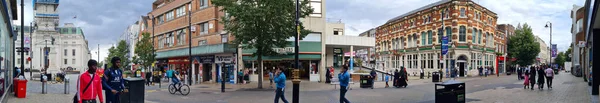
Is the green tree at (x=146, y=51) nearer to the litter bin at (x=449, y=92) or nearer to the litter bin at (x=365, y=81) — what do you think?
the litter bin at (x=365, y=81)

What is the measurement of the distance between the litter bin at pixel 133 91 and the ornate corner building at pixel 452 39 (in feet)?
113

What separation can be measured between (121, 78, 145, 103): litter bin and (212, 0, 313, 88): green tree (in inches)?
431

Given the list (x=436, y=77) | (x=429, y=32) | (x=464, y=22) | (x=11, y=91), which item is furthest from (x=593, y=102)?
(x=429, y=32)

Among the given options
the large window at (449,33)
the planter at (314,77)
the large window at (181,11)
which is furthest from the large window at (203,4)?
the large window at (449,33)

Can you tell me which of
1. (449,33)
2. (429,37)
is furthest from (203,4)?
(429,37)

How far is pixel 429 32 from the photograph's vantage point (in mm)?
53094

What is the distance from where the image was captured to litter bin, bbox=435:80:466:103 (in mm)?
9570

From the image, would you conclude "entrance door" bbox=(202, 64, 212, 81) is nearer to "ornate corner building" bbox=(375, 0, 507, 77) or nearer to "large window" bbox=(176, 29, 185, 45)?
"large window" bbox=(176, 29, 185, 45)

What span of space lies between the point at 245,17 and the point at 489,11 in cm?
3912

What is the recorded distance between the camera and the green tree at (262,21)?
23.7 m

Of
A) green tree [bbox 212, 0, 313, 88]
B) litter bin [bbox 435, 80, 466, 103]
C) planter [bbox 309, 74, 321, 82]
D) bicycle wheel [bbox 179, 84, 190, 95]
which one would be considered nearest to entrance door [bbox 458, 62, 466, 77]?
planter [bbox 309, 74, 321, 82]

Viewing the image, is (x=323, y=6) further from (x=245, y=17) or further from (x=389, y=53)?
(x=389, y=53)

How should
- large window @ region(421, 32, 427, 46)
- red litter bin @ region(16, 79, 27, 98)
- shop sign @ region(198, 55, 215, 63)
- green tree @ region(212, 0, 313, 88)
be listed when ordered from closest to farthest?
red litter bin @ region(16, 79, 27, 98)
green tree @ region(212, 0, 313, 88)
shop sign @ region(198, 55, 215, 63)
large window @ region(421, 32, 427, 46)

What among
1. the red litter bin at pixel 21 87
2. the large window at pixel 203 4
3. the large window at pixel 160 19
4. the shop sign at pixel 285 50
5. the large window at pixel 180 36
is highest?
the large window at pixel 203 4
